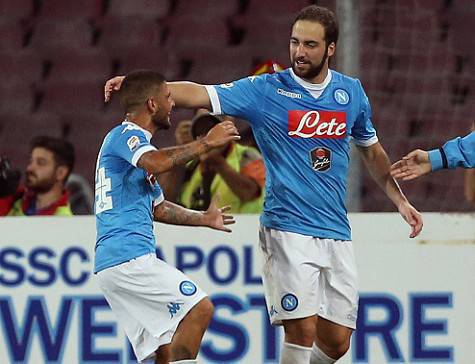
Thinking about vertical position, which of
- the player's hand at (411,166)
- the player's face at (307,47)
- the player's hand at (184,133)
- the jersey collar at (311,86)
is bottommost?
the player's hand at (411,166)

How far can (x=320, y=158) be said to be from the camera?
6.34 m

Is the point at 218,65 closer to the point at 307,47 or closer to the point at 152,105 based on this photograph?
the point at 307,47

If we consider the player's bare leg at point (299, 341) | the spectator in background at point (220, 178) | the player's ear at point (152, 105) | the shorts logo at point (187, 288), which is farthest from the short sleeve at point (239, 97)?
the spectator in background at point (220, 178)

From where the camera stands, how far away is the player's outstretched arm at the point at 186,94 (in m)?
6.18

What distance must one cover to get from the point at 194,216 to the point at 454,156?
1.24 metres

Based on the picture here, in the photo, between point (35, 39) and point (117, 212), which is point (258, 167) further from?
point (35, 39)

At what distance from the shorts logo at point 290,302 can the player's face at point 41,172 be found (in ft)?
7.77

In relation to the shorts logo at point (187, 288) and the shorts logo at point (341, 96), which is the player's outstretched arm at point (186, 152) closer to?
the shorts logo at point (187, 288)

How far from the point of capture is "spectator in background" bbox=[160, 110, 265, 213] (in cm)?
798

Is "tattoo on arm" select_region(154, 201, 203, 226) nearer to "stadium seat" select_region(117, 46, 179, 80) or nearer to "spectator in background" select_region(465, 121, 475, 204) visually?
"spectator in background" select_region(465, 121, 475, 204)

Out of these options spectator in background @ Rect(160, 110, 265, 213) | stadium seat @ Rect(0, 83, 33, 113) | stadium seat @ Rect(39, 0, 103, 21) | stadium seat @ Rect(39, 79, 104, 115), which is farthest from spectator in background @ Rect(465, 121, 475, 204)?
stadium seat @ Rect(0, 83, 33, 113)

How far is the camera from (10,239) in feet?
24.8

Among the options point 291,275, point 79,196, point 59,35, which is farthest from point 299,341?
point 59,35

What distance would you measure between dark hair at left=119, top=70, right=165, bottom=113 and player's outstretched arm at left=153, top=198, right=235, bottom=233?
534 mm
